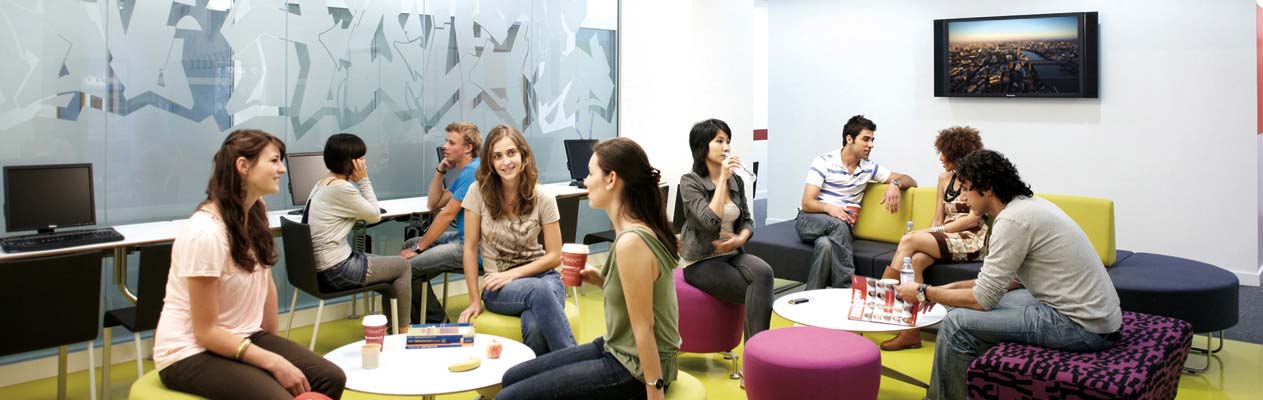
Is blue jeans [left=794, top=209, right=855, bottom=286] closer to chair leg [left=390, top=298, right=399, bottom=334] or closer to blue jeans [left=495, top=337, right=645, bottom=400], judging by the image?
chair leg [left=390, top=298, right=399, bottom=334]

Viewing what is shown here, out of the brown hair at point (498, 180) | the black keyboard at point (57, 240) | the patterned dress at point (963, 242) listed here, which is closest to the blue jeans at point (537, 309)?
the brown hair at point (498, 180)

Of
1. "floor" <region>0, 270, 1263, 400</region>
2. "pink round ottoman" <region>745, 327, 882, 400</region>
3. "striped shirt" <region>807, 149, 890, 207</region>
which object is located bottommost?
"floor" <region>0, 270, 1263, 400</region>

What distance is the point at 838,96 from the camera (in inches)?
351

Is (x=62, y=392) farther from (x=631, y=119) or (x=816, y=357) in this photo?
(x=631, y=119)

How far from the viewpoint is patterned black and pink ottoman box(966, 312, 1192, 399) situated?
3525mm

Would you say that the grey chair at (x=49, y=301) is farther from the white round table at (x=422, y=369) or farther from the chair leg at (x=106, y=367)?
the white round table at (x=422, y=369)

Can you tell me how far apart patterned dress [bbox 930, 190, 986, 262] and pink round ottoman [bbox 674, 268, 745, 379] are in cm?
129

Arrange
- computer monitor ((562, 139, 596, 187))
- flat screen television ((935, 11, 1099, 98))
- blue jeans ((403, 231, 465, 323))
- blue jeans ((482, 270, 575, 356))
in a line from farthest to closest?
1. flat screen television ((935, 11, 1099, 98))
2. computer monitor ((562, 139, 596, 187))
3. blue jeans ((403, 231, 465, 323))
4. blue jeans ((482, 270, 575, 356))

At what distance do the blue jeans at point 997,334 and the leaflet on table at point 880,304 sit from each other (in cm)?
17

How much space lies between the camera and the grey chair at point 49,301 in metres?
3.75

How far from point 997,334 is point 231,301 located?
2.82m

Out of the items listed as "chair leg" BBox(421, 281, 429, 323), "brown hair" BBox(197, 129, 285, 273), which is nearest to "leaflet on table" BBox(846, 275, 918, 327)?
"chair leg" BBox(421, 281, 429, 323)

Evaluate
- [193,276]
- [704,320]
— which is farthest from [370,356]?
[704,320]

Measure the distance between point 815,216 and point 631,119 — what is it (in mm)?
2299
